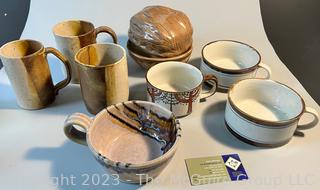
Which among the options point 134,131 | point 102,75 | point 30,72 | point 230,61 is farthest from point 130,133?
point 230,61

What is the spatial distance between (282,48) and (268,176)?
70 centimetres

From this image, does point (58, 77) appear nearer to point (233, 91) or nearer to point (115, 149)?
point (115, 149)

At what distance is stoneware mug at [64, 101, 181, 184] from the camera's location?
1.79 feet

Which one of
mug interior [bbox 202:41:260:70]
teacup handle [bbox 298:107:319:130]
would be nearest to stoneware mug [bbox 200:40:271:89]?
mug interior [bbox 202:41:260:70]

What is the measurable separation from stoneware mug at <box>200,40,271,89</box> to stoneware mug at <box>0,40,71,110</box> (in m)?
0.32

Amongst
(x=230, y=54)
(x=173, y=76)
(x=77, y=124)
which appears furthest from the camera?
(x=230, y=54)

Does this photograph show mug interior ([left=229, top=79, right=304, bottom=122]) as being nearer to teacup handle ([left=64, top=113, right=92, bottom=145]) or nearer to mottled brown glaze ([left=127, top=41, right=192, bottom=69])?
mottled brown glaze ([left=127, top=41, right=192, bottom=69])

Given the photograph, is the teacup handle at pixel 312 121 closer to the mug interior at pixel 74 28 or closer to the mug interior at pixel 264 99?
the mug interior at pixel 264 99

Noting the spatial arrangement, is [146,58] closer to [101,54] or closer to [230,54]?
[101,54]

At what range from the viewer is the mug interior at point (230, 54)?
819 millimetres

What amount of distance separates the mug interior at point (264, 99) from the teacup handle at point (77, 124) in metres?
0.29

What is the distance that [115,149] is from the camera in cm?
60

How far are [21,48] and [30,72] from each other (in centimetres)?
8

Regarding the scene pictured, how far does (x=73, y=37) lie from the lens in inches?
27.7
